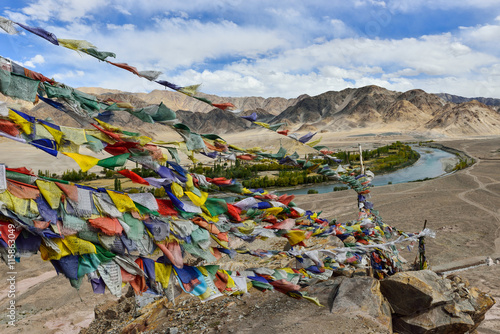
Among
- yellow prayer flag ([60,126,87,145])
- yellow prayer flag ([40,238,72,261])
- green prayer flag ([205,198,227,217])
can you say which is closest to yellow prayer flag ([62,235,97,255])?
yellow prayer flag ([40,238,72,261])

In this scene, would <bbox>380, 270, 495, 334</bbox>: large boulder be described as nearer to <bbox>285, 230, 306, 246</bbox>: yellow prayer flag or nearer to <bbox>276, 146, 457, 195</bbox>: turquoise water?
<bbox>285, 230, 306, 246</bbox>: yellow prayer flag

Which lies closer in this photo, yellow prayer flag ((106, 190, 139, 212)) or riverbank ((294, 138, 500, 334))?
yellow prayer flag ((106, 190, 139, 212))

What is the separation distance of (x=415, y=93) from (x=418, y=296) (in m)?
157

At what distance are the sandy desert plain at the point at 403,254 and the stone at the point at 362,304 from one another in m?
0.20

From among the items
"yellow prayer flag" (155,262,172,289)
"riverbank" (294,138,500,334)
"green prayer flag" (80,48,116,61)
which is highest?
"green prayer flag" (80,48,116,61)

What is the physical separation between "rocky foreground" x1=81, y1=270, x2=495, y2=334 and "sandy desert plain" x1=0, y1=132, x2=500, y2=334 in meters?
0.03

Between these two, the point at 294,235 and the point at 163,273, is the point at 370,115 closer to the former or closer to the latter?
the point at 294,235

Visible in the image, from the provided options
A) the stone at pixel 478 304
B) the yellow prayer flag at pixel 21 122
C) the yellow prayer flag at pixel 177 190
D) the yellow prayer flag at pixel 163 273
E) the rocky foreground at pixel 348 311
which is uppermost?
the yellow prayer flag at pixel 21 122

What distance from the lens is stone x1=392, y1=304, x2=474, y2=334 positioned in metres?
4.58

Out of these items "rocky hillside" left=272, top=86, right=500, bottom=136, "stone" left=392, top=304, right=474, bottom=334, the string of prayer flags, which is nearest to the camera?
the string of prayer flags

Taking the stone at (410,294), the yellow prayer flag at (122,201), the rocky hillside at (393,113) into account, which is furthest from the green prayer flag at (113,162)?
the rocky hillside at (393,113)

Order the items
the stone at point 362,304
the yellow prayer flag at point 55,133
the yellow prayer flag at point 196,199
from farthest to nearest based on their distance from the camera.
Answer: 1. the stone at point 362,304
2. the yellow prayer flag at point 196,199
3. the yellow prayer flag at point 55,133

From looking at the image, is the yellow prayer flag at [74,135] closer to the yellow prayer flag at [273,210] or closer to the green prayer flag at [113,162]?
the green prayer flag at [113,162]

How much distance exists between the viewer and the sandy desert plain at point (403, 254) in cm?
445
